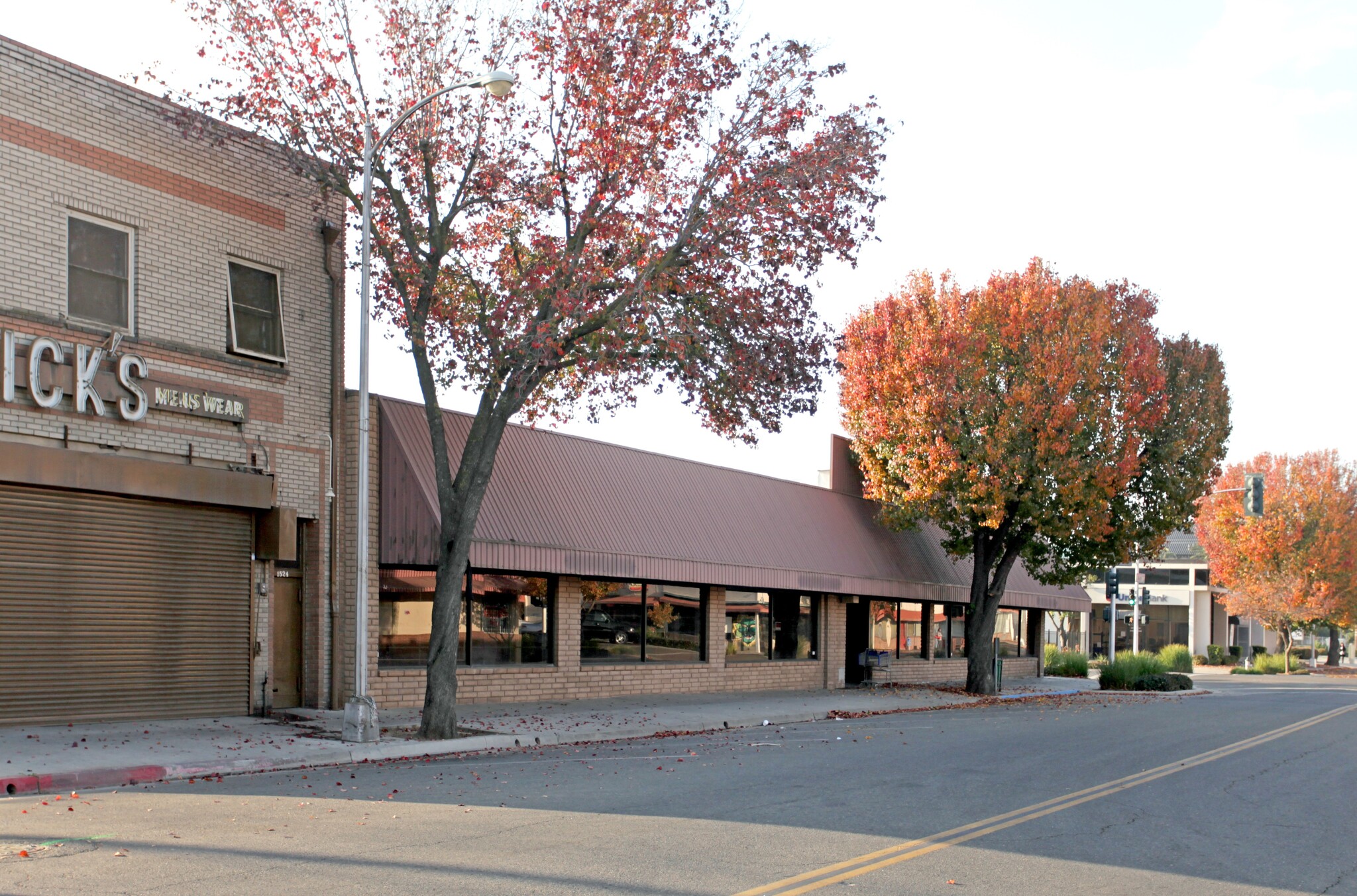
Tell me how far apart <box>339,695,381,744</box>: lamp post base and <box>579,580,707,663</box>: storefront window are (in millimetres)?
8376

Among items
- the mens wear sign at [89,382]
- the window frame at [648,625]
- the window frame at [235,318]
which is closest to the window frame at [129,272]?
the mens wear sign at [89,382]

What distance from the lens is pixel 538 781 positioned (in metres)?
12.8

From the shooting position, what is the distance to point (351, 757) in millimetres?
14805

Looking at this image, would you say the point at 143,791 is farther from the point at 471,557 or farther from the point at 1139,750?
the point at 1139,750

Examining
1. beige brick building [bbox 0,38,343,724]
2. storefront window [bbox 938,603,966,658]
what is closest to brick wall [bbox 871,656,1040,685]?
storefront window [bbox 938,603,966,658]

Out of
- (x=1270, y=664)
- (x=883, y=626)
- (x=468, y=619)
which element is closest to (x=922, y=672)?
(x=883, y=626)

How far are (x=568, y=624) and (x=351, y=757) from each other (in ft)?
29.1

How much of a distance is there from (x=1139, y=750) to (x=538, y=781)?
30.3 feet

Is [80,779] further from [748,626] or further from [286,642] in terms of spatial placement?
[748,626]

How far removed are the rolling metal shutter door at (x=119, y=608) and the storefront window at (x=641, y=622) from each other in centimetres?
773

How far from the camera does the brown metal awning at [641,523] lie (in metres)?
20.4

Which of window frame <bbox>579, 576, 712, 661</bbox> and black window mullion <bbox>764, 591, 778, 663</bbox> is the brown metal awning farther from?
black window mullion <bbox>764, 591, 778, 663</bbox>

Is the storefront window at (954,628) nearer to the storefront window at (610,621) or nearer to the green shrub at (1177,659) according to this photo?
the green shrub at (1177,659)

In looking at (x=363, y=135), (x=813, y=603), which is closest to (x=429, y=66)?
(x=363, y=135)
